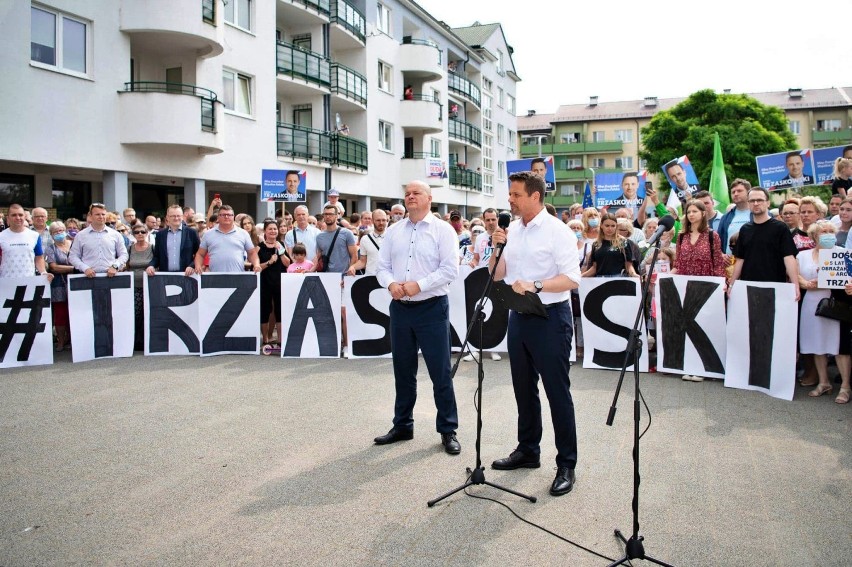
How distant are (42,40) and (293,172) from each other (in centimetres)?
761

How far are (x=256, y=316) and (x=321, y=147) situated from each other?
18777mm

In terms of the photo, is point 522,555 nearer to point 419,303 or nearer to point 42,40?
point 419,303

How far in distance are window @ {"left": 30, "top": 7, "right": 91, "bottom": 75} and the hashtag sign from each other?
9.34 meters

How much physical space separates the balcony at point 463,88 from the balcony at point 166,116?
26658 mm

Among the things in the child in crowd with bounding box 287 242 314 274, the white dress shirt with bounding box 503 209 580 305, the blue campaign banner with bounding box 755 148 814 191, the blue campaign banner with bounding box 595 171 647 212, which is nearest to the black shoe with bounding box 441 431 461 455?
the white dress shirt with bounding box 503 209 580 305

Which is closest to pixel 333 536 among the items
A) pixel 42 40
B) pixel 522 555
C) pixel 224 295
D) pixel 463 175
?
pixel 522 555

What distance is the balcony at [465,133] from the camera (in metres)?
44.8

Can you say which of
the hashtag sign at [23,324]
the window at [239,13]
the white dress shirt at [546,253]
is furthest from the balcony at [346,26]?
the white dress shirt at [546,253]

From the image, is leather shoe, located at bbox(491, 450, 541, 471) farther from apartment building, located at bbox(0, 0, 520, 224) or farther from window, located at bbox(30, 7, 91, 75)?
window, located at bbox(30, 7, 91, 75)

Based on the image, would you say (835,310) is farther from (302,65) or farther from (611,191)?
(302,65)

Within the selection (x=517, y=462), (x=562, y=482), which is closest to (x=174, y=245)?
(x=517, y=462)

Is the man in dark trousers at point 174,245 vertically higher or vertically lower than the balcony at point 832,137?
lower

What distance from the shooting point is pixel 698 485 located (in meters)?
4.96

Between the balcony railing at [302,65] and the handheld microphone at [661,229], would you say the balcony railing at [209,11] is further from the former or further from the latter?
the handheld microphone at [661,229]
